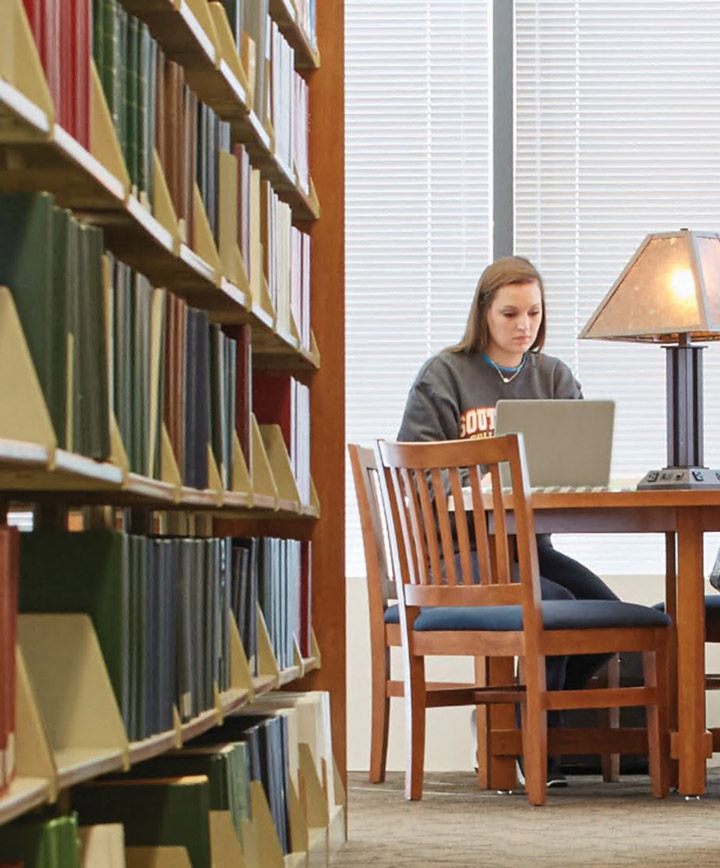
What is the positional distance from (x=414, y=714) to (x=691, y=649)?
2.11 feet

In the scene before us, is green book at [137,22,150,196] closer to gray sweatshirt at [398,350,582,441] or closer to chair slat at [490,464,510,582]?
chair slat at [490,464,510,582]

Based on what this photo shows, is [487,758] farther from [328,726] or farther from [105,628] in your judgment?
[105,628]

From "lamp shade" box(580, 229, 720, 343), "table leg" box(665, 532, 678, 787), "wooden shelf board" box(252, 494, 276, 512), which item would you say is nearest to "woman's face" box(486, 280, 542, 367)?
"lamp shade" box(580, 229, 720, 343)

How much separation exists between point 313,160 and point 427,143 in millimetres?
1920

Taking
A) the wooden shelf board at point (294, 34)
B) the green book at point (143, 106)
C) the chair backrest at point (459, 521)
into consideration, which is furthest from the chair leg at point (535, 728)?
the green book at point (143, 106)

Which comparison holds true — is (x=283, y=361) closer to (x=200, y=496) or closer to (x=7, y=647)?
(x=200, y=496)

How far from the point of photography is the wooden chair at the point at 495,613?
3.56 metres

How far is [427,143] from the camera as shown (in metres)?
5.25

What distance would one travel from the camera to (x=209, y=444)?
7.41ft

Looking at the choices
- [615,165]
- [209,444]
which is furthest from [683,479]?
[209,444]

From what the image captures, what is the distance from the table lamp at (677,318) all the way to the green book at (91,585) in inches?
91.4

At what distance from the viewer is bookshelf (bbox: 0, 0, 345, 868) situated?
1384 mm

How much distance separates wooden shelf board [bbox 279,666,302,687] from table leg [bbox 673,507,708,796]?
1074mm

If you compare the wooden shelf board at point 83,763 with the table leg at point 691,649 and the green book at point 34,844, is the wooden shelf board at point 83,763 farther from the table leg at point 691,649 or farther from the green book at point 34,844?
the table leg at point 691,649
